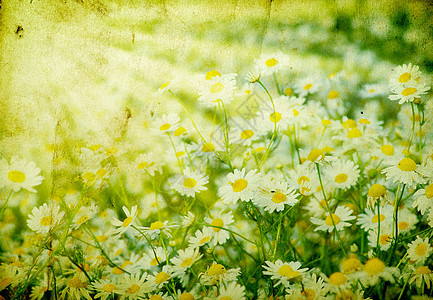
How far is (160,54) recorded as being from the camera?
837 millimetres

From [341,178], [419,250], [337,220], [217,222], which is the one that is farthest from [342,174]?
[217,222]

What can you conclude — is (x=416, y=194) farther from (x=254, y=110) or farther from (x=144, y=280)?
(x=144, y=280)

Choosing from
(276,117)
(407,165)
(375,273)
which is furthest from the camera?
(276,117)

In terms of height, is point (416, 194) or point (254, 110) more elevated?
point (254, 110)

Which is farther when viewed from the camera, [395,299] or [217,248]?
[217,248]

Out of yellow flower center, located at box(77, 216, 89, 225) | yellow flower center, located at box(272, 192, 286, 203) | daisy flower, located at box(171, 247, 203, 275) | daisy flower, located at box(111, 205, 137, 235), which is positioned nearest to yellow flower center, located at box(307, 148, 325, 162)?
yellow flower center, located at box(272, 192, 286, 203)

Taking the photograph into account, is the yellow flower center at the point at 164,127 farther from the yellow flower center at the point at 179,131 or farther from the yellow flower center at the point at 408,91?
the yellow flower center at the point at 408,91

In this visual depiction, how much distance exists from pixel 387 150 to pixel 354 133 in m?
0.09

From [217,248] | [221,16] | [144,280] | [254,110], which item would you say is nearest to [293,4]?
[221,16]

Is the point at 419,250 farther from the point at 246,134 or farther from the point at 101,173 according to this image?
the point at 101,173

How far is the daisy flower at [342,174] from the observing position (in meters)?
0.78

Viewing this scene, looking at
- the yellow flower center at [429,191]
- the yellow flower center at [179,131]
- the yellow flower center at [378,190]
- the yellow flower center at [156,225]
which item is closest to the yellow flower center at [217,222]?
the yellow flower center at [156,225]

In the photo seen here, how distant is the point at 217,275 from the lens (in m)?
0.68

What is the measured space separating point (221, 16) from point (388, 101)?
47cm
